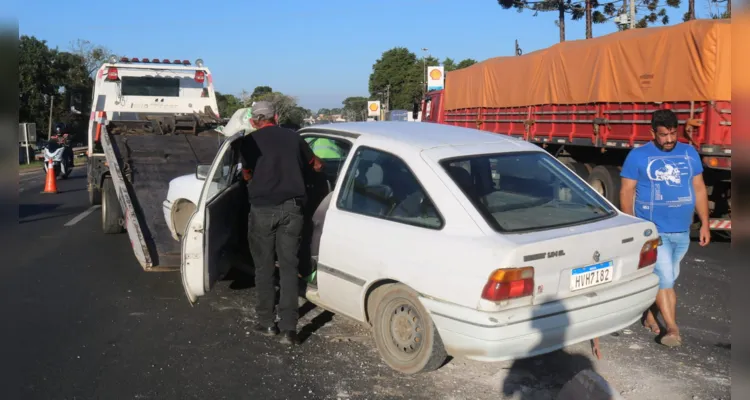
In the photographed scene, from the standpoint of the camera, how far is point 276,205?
487 centimetres

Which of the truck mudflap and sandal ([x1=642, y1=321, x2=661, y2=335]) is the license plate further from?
the truck mudflap

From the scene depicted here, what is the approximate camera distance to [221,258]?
5.44 meters

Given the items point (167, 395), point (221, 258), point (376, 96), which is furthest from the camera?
point (376, 96)

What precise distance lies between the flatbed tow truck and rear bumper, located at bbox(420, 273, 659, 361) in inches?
132

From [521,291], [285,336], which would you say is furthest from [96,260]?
[521,291]

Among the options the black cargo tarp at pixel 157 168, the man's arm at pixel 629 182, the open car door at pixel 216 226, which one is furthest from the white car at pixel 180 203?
the man's arm at pixel 629 182

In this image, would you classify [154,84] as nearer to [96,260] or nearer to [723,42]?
[96,260]

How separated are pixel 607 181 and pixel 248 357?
7721 mm

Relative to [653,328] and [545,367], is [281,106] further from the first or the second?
[545,367]

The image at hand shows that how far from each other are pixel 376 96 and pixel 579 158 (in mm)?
75676

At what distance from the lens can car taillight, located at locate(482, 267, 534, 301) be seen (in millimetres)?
3646

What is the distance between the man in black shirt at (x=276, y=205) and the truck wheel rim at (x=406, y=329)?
0.97 metres

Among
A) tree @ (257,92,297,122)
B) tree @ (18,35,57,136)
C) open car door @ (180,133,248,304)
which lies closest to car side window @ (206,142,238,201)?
open car door @ (180,133,248,304)

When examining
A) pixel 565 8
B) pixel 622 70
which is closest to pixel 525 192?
pixel 622 70
